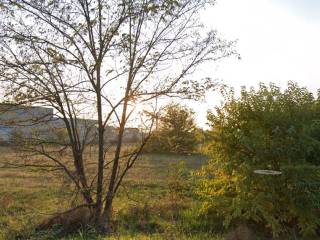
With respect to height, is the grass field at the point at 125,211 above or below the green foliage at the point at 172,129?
below

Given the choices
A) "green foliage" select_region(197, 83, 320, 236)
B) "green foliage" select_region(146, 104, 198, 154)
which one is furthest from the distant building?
"green foliage" select_region(197, 83, 320, 236)

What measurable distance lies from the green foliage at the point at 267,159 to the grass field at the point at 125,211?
0.77 meters

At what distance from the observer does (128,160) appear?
9195 mm

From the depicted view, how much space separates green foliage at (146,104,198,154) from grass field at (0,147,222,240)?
114 cm

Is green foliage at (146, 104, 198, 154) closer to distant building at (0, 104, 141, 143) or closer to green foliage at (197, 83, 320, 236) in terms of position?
distant building at (0, 104, 141, 143)

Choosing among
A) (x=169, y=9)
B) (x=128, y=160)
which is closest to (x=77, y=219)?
(x=128, y=160)

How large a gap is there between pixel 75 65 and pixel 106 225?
9.93ft

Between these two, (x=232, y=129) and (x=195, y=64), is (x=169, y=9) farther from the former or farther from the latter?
(x=232, y=129)

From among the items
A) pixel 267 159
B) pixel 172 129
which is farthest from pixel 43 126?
pixel 267 159

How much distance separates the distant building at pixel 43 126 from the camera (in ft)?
29.0

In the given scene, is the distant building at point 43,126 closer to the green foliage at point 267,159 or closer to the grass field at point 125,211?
the grass field at point 125,211

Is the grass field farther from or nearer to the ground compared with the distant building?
nearer to the ground

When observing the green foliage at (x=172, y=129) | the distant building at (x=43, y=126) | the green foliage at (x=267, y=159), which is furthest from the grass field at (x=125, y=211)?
the green foliage at (x=172, y=129)

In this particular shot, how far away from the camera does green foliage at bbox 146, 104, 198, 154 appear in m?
8.93
